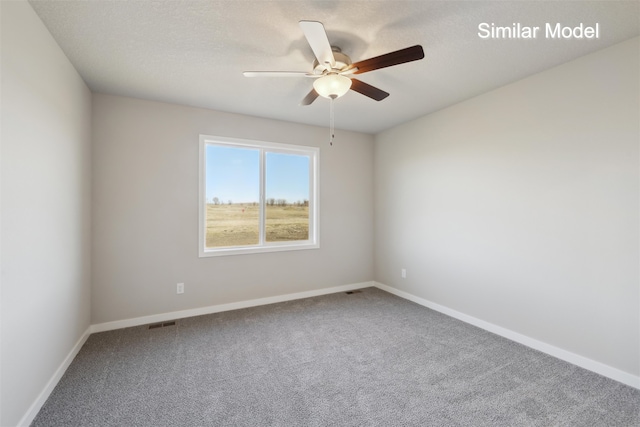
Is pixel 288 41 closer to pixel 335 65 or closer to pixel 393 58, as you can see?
pixel 335 65

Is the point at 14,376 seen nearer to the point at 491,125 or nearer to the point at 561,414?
the point at 561,414

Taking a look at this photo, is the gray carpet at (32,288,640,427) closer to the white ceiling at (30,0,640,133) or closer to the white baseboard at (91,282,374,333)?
the white baseboard at (91,282,374,333)

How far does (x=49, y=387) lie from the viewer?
73.9 inches

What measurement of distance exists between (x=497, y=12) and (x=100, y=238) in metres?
3.94

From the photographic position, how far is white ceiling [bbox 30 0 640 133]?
168 centimetres

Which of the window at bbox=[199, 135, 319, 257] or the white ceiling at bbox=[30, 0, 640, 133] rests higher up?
the white ceiling at bbox=[30, 0, 640, 133]

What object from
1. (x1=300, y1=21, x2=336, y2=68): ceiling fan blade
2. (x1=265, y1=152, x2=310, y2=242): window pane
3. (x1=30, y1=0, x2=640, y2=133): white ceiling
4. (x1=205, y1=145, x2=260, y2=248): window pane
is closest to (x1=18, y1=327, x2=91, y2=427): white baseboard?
(x1=205, y1=145, x2=260, y2=248): window pane

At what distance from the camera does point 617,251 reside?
2.05m

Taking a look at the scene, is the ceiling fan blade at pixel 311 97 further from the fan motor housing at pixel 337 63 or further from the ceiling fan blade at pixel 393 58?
the ceiling fan blade at pixel 393 58

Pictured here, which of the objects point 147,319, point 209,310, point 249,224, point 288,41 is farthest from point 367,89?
point 147,319

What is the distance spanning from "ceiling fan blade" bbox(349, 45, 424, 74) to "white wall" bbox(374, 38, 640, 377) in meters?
1.65

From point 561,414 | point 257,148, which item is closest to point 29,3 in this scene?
point 257,148

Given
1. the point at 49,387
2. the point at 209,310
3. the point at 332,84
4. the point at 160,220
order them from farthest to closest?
the point at 209,310, the point at 160,220, the point at 332,84, the point at 49,387

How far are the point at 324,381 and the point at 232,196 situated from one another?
2476mm
